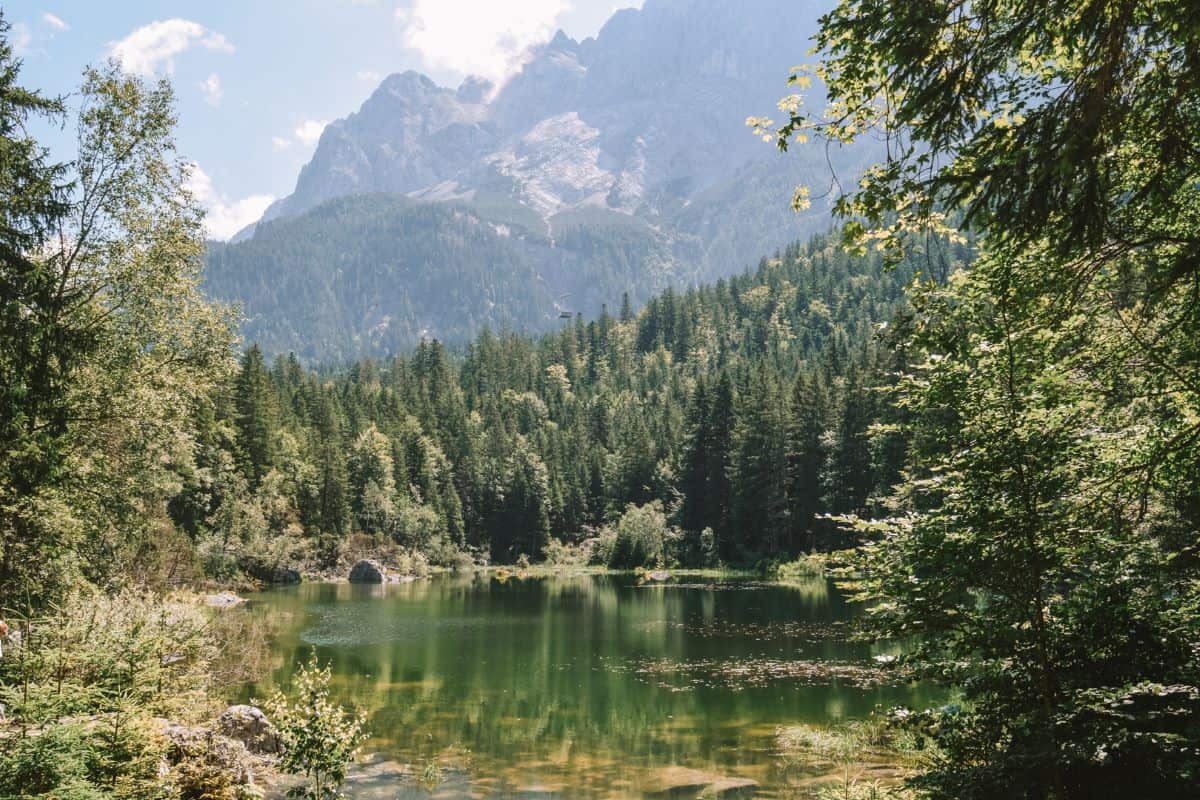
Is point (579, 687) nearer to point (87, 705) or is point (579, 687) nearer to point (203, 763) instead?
point (203, 763)

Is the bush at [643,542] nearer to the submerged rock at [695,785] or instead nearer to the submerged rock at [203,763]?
the submerged rock at [695,785]

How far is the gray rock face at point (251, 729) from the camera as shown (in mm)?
16984

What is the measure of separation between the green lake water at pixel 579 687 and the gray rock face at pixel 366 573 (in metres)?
23.4

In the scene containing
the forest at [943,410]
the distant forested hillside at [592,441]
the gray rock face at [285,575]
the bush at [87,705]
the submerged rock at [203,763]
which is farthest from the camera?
the distant forested hillside at [592,441]

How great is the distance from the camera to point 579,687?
86.5ft

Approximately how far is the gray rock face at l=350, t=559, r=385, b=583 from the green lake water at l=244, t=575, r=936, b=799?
2343 cm

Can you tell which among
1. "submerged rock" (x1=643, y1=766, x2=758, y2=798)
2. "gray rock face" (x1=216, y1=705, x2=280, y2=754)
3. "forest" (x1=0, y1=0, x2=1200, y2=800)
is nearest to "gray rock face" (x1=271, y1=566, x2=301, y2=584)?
"forest" (x1=0, y1=0, x2=1200, y2=800)

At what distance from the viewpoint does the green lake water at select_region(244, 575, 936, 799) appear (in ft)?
59.2

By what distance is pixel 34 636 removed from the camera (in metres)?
12.4

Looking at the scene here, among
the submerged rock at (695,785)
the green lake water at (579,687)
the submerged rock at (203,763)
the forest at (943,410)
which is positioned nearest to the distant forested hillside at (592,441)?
the green lake water at (579,687)

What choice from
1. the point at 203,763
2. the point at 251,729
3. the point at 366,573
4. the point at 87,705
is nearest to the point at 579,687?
the point at 251,729

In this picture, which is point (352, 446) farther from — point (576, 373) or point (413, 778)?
point (413, 778)

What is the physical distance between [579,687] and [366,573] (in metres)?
52.0

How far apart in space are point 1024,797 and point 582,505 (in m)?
98.1
